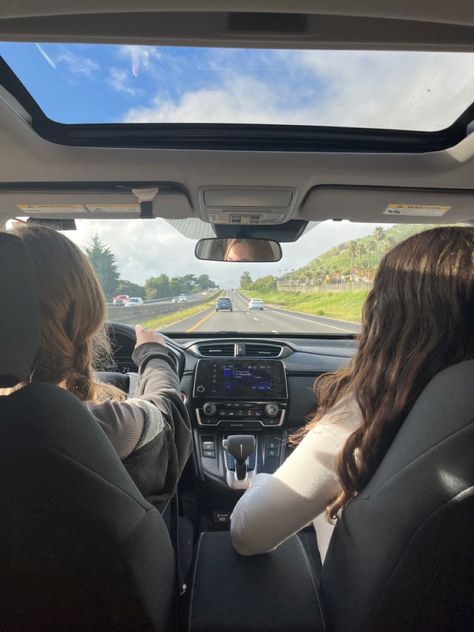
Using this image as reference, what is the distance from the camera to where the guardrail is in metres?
2.93

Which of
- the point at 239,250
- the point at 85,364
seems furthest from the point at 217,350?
the point at 85,364

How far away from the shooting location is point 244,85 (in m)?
1.81

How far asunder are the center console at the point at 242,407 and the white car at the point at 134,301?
73cm

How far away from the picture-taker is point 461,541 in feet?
3.25

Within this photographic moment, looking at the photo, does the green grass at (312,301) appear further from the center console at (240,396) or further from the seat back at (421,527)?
the seat back at (421,527)

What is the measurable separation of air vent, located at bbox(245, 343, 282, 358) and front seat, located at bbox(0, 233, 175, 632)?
2357mm

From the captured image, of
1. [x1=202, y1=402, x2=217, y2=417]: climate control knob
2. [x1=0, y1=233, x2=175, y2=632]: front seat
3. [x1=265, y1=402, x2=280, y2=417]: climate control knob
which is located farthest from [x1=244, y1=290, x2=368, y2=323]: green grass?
[x1=0, y1=233, x2=175, y2=632]: front seat

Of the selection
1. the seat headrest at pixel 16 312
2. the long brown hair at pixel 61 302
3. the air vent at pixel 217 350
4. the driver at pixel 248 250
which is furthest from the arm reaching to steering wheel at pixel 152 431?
the air vent at pixel 217 350

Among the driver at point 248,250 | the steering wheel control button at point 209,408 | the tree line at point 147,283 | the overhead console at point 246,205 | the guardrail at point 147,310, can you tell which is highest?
the overhead console at point 246,205

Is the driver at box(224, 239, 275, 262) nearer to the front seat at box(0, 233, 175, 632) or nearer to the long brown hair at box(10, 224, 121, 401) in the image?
the long brown hair at box(10, 224, 121, 401)

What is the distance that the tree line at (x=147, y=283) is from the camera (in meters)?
2.59

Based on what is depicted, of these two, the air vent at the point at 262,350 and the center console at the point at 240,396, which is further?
the air vent at the point at 262,350

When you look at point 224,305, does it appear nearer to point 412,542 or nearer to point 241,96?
point 241,96

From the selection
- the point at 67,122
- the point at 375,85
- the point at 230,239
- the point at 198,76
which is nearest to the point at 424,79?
the point at 375,85
